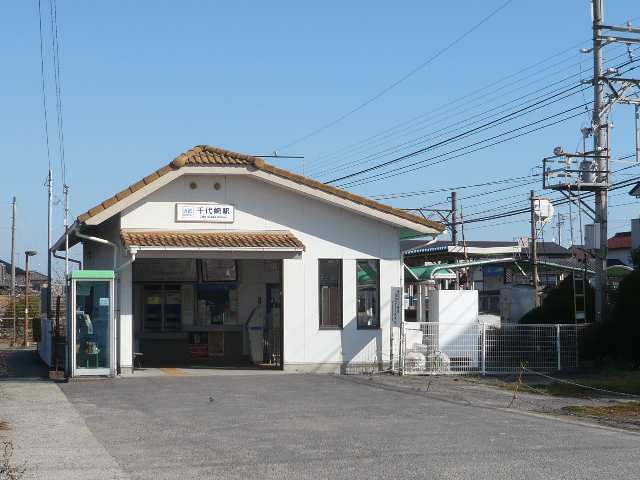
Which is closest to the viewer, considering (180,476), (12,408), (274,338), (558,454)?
(180,476)

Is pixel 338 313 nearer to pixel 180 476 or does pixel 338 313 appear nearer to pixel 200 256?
pixel 200 256

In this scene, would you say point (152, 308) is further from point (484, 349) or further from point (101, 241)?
point (484, 349)

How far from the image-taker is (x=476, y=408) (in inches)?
574

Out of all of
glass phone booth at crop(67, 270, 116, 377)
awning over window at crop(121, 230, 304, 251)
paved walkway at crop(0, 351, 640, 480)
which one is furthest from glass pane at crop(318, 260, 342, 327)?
glass phone booth at crop(67, 270, 116, 377)

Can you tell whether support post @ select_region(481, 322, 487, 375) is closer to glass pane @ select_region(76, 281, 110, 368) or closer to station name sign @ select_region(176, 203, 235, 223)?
station name sign @ select_region(176, 203, 235, 223)

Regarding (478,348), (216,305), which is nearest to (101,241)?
(216,305)

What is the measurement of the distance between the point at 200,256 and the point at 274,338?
4.55 m

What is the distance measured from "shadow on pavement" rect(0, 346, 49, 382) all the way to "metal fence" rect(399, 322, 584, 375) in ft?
26.8

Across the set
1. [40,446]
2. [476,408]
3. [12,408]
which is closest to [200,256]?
[12,408]

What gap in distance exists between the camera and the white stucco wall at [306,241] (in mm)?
20109

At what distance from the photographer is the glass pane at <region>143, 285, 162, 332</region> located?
23.7 metres

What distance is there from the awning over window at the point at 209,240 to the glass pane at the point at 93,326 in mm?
1150

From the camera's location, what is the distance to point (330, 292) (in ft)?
67.9

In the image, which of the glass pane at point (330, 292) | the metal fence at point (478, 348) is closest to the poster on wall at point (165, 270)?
the glass pane at point (330, 292)
